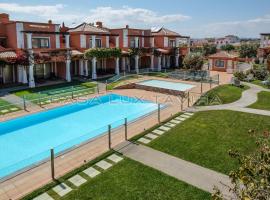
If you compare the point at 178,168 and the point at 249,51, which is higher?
the point at 249,51

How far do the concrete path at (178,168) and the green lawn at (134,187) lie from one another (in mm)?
455

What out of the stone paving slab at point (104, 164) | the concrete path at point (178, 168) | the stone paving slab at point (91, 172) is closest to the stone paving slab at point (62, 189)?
the stone paving slab at point (91, 172)

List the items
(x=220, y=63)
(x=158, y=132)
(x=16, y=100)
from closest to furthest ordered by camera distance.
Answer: (x=158, y=132) < (x=16, y=100) < (x=220, y=63)

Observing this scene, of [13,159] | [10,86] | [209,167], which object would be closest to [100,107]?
[13,159]

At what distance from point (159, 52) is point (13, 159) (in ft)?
113

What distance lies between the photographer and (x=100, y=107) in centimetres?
2481

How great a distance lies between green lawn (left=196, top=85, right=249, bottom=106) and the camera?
23609mm

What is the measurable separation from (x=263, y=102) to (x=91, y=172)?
1858 cm

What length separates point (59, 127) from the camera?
66.2 ft

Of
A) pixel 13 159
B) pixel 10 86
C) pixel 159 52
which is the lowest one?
pixel 13 159

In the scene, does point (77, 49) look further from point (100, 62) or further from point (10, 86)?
point (10, 86)

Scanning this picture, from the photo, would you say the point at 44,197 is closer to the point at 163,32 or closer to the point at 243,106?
the point at 243,106

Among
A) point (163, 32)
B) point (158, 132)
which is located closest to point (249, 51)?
point (163, 32)

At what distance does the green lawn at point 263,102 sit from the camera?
A: 22031 mm
